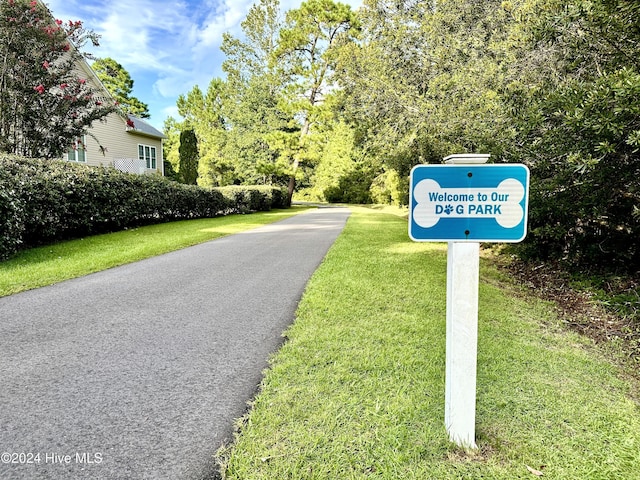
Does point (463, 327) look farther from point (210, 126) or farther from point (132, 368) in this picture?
point (210, 126)

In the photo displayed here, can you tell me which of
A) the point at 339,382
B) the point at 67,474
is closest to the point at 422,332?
the point at 339,382

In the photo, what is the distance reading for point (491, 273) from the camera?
22.5ft

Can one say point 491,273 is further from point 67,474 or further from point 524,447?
point 67,474

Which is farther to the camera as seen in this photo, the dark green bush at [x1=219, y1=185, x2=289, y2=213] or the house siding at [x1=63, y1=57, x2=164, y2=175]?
the dark green bush at [x1=219, y1=185, x2=289, y2=213]

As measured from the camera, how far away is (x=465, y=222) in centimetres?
184

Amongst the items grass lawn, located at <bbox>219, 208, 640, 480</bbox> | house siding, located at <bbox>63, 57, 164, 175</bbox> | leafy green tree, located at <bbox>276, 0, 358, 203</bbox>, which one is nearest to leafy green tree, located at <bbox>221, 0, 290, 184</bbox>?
leafy green tree, located at <bbox>276, 0, 358, 203</bbox>

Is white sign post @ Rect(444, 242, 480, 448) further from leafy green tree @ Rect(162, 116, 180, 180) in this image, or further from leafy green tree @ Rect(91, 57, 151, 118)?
leafy green tree @ Rect(162, 116, 180, 180)

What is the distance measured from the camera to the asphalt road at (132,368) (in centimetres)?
187

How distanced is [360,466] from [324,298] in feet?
9.06

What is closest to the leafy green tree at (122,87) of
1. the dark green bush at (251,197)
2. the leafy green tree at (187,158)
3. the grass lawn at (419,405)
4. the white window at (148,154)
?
the leafy green tree at (187,158)

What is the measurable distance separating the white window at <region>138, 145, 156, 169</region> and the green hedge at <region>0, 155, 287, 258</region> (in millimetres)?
8352

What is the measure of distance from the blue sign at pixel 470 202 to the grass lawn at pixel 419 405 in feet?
3.71

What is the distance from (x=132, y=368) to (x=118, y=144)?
1962 cm

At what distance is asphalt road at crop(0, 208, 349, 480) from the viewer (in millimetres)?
1869
